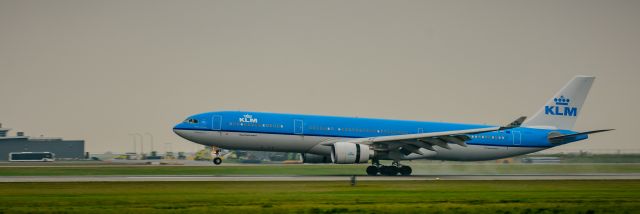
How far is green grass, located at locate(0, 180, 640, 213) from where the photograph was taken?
28156 millimetres

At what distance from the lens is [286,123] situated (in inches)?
2074

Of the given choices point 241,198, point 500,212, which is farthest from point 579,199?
point 241,198

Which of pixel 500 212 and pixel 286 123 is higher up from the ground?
pixel 286 123

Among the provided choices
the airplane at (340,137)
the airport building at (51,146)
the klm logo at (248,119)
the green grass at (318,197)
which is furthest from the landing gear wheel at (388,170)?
the airport building at (51,146)

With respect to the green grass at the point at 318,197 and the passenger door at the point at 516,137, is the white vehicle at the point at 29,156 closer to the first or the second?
the passenger door at the point at 516,137

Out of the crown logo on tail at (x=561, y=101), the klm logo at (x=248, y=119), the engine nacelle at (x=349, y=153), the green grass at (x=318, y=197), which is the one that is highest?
the crown logo on tail at (x=561, y=101)

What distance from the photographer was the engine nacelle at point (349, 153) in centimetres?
4997

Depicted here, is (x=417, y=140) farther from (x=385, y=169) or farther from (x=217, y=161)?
(x=217, y=161)

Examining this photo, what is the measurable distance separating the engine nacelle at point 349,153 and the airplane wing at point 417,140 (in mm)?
1316

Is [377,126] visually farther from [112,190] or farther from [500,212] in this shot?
[500,212]

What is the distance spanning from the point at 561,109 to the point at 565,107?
34 centimetres

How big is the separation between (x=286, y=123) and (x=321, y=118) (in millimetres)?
2549

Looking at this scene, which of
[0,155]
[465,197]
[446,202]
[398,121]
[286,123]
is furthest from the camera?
[0,155]

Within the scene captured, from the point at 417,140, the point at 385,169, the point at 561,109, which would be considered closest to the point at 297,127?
the point at 385,169
